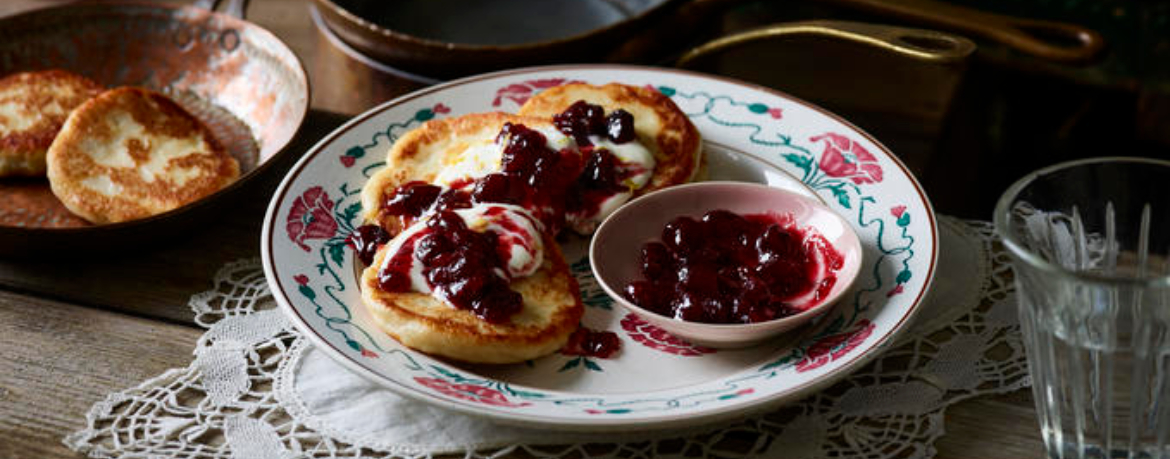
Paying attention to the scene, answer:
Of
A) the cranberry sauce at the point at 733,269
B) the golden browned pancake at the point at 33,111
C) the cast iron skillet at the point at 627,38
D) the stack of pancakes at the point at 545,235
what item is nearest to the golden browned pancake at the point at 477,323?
the stack of pancakes at the point at 545,235

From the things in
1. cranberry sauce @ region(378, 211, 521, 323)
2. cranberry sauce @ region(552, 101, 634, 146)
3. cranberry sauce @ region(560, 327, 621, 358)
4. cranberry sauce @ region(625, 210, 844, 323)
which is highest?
cranberry sauce @ region(552, 101, 634, 146)

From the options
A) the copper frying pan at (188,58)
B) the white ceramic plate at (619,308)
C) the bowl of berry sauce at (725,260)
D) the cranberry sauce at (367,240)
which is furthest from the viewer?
the copper frying pan at (188,58)

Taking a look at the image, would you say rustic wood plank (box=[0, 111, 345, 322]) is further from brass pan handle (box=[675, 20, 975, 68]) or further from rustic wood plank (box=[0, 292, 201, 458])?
brass pan handle (box=[675, 20, 975, 68])

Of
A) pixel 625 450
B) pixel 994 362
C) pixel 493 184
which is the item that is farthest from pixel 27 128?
pixel 994 362

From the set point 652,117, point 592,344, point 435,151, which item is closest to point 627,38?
point 652,117

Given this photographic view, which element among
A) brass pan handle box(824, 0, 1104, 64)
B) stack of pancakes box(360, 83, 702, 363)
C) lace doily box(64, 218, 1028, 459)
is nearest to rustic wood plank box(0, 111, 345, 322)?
lace doily box(64, 218, 1028, 459)

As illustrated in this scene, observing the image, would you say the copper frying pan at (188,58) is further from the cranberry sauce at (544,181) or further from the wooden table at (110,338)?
the cranberry sauce at (544,181)

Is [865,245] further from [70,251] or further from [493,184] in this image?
[70,251]
